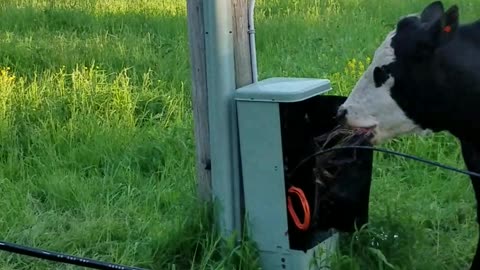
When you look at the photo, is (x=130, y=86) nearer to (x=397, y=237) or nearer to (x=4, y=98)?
(x=4, y=98)

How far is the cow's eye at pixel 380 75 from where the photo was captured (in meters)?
3.89

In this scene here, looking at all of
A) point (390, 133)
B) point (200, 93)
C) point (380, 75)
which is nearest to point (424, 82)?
point (380, 75)

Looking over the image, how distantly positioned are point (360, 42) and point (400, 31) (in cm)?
444

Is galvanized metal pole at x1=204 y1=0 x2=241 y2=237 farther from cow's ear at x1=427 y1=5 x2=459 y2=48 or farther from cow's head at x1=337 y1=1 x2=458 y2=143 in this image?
cow's ear at x1=427 y1=5 x2=459 y2=48

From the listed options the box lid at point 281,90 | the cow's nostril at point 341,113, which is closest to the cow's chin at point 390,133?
the cow's nostril at point 341,113

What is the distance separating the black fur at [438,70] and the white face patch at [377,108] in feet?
0.11

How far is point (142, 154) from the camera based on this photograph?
5.71m

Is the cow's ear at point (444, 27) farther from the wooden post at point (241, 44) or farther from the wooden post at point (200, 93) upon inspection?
the wooden post at point (200, 93)

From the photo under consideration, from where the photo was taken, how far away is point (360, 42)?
27.2 ft

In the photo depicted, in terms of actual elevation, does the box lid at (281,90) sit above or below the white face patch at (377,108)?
above

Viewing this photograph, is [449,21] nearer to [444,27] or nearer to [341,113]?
[444,27]

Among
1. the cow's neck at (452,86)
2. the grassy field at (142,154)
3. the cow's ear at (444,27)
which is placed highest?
the cow's ear at (444,27)

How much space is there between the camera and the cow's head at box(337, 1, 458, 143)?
382cm

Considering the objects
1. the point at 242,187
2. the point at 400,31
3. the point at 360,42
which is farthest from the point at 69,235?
the point at 360,42
